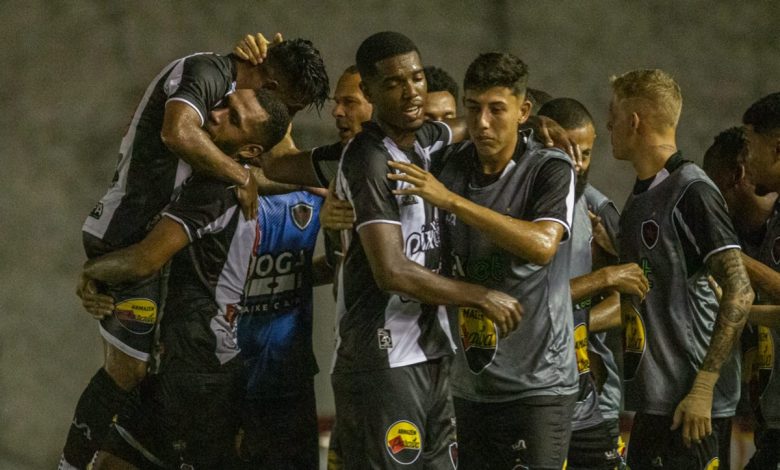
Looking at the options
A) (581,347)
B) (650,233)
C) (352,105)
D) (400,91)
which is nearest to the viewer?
(400,91)

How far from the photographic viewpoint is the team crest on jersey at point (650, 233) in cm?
416

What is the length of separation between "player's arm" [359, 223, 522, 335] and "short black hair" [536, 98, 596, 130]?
1.48 metres

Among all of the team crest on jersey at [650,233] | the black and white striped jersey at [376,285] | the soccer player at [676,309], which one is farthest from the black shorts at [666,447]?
the black and white striped jersey at [376,285]

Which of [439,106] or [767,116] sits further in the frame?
[439,106]

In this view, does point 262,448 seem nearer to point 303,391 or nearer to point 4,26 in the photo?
point 303,391

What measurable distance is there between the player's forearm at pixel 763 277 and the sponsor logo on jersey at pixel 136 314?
2.28m

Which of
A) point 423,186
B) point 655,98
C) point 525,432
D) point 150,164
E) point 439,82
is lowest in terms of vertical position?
point 525,432

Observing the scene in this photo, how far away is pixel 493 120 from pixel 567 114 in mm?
1082

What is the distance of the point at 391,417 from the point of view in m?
3.63

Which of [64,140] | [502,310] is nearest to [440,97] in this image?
[502,310]

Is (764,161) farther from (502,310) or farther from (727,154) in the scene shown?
(502,310)

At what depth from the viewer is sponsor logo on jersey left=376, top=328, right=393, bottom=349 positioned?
3670 mm

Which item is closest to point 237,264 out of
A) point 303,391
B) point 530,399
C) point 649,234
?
point 303,391

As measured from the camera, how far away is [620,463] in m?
5.26
